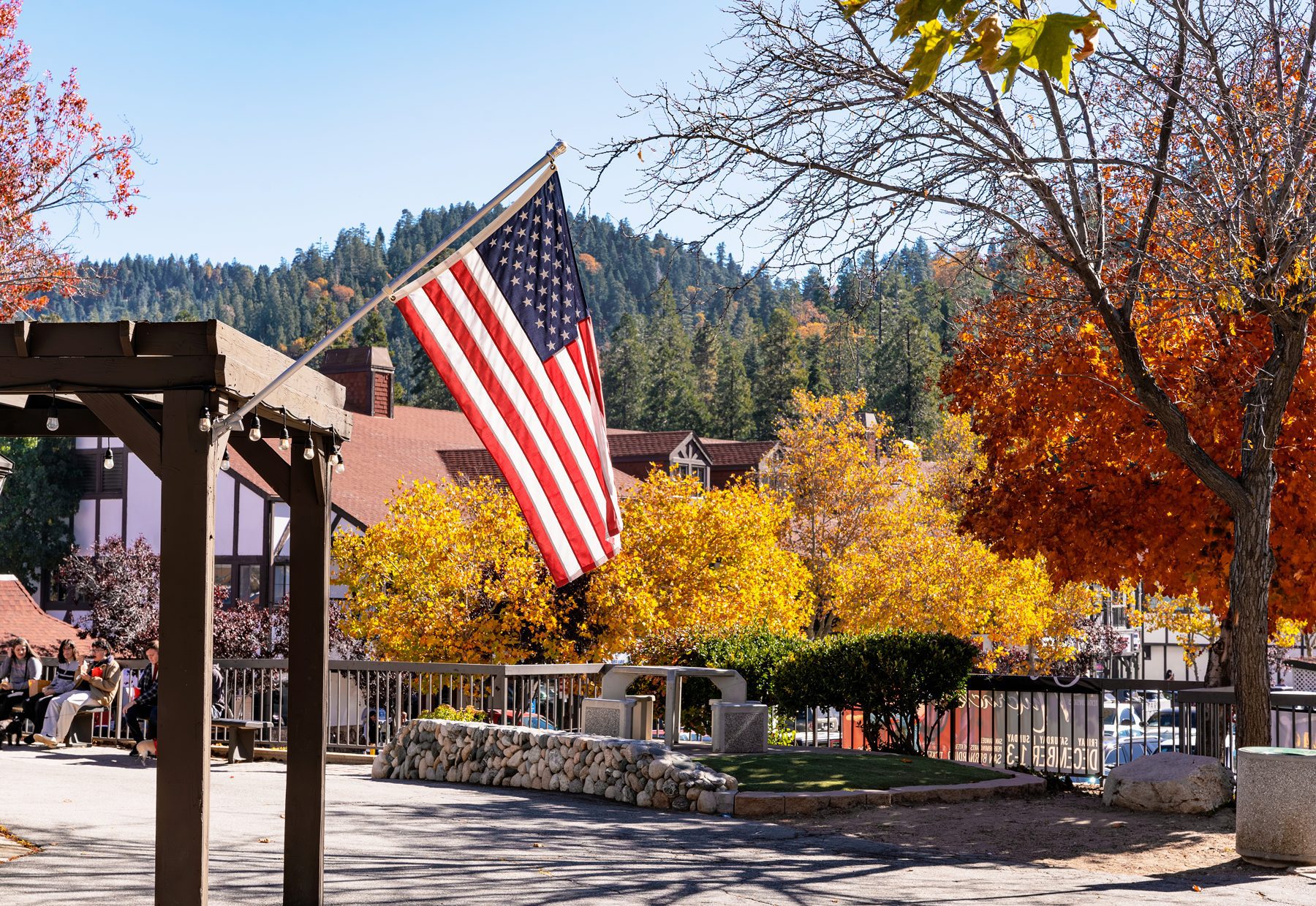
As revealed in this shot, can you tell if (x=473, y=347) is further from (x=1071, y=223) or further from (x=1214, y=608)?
(x=1214, y=608)

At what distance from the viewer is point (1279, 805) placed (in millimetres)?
9945

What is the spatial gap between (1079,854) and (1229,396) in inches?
225

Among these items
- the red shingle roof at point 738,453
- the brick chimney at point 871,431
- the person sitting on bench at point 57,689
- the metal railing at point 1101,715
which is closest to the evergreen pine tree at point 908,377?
the brick chimney at point 871,431

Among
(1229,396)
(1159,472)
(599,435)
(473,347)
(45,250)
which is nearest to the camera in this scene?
(473,347)

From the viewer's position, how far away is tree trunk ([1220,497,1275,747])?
12.1 meters

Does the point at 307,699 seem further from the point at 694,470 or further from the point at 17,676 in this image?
the point at 694,470

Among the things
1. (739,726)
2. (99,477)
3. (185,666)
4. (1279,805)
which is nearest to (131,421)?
(185,666)

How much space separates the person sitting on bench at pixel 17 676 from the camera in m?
17.0

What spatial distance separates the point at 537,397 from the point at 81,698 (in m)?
11.5

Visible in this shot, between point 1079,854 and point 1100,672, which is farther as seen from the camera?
point 1100,672

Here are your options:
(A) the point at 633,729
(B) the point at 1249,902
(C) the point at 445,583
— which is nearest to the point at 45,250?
(C) the point at 445,583

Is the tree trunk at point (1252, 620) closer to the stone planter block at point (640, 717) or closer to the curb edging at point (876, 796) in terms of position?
the curb edging at point (876, 796)

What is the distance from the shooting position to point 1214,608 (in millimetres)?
16406

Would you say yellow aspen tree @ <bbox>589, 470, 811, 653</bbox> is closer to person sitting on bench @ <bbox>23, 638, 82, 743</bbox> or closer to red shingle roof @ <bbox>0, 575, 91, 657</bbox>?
person sitting on bench @ <bbox>23, 638, 82, 743</bbox>
